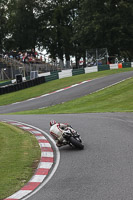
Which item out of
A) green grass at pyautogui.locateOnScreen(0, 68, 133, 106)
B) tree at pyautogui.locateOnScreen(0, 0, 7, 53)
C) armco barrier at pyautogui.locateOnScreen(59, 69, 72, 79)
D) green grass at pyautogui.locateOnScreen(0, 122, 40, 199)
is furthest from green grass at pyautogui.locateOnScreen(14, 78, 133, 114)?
tree at pyautogui.locateOnScreen(0, 0, 7, 53)

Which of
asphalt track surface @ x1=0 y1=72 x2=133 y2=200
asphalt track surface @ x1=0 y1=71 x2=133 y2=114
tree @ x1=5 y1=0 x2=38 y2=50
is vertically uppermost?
tree @ x1=5 y1=0 x2=38 y2=50

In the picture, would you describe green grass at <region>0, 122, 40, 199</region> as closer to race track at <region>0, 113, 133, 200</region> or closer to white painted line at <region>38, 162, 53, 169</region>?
white painted line at <region>38, 162, 53, 169</region>

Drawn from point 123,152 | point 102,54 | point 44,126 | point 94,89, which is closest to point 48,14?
point 102,54

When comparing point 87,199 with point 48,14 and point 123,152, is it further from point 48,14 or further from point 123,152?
point 48,14

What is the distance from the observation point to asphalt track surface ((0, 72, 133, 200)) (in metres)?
6.42

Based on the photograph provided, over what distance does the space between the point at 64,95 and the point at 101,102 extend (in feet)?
17.9

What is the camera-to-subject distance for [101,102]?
22.9m

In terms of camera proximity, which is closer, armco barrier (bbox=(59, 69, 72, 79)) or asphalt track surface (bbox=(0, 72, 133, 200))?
asphalt track surface (bbox=(0, 72, 133, 200))

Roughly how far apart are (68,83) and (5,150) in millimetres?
24103

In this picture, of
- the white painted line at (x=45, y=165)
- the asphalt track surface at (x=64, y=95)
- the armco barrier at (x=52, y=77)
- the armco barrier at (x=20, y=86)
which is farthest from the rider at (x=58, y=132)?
the armco barrier at (x=52, y=77)

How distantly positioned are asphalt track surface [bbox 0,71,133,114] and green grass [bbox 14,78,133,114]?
133cm

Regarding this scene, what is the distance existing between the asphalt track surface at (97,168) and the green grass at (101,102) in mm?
7007

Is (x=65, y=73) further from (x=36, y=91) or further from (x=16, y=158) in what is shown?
(x=16, y=158)

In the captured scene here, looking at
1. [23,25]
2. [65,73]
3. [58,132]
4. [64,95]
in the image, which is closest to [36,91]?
[64,95]
